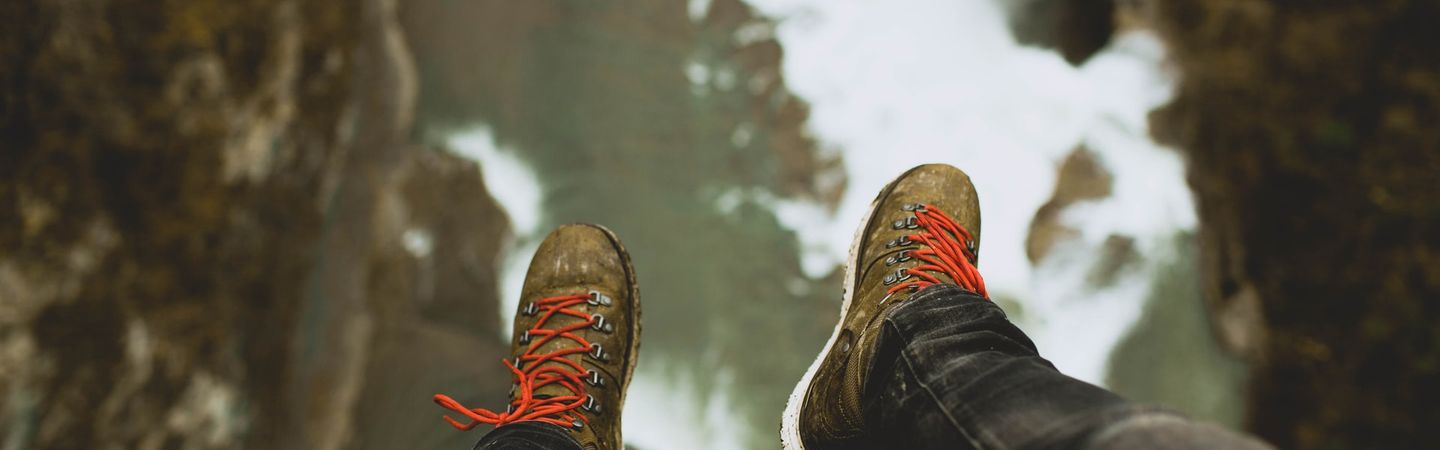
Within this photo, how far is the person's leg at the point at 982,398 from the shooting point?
1.58ft

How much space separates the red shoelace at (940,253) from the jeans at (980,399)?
169mm

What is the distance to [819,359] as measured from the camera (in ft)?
3.39

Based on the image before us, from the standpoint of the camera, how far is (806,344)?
1.51 meters

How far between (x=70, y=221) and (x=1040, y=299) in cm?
178

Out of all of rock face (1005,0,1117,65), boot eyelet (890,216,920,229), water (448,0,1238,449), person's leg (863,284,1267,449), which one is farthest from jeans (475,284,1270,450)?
rock face (1005,0,1117,65)

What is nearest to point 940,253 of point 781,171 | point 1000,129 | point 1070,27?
point 781,171

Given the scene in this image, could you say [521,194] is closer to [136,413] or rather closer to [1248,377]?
[136,413]

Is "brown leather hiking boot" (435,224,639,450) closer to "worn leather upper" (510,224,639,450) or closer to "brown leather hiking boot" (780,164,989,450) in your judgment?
"worn leather upper" (510,224,639,450)

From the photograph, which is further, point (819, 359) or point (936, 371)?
point (819, 359)

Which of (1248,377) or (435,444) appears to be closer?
(435,444)

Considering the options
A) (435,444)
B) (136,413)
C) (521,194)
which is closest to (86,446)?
(136,413)

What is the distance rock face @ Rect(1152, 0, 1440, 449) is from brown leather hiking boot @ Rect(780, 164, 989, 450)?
2.61ft

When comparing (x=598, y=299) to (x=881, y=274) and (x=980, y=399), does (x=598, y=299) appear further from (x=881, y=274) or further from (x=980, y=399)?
Answer: (x=980, y=399)

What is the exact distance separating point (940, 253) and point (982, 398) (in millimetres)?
398
